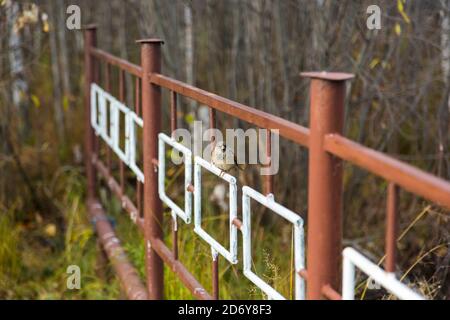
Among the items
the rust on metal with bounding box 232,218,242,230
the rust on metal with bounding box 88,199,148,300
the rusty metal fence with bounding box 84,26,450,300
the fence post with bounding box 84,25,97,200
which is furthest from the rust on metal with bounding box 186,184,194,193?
the fence post with bounding box 84,25,97,200

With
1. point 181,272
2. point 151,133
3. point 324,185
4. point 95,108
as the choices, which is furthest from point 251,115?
point 95,108

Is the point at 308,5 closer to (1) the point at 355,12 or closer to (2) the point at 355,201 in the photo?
(1) the point at 355,12

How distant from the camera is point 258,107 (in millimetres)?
5160

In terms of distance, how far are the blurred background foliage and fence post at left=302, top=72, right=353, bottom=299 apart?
155 cm

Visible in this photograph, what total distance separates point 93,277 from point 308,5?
1.92m

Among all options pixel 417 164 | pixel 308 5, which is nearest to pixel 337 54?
pixel 308 5

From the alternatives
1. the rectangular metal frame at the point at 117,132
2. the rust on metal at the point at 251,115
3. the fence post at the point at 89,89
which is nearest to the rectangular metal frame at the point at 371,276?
the rust on metal at the point at 251,115

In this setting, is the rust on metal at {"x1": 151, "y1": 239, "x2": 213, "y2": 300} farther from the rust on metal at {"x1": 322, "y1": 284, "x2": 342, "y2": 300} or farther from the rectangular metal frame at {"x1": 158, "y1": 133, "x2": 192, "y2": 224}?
the rust on metal at {"x1": 322, "y1": 284, "x2": 342, "y2": 300}

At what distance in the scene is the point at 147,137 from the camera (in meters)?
3.38

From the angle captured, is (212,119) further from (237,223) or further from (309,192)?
(309,192)

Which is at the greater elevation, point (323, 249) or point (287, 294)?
point (323, 249)

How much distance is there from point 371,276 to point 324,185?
0.24 metres

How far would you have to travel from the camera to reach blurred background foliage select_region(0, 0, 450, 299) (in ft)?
14.4

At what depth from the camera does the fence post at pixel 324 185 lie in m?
1.79
